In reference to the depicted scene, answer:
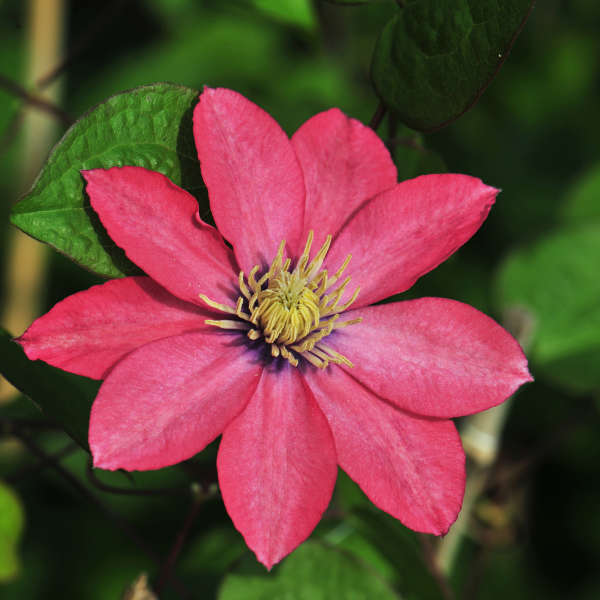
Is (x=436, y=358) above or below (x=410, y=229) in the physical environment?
below

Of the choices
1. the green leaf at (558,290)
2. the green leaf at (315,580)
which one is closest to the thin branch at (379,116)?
the green leaf at (315,580)

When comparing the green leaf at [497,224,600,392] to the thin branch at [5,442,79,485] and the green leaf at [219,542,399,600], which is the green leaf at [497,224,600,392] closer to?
the green leaf at [219,542,399,600]

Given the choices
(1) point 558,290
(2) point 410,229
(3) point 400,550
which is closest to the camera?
(2) point 410,229

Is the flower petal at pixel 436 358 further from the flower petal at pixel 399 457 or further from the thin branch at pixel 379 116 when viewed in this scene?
the thin branch at pixel 379 116

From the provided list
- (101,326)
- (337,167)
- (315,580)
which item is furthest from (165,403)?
(315,580)

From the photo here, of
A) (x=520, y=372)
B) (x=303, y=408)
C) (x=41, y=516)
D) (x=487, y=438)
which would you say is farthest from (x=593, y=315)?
(x=41, y=516)

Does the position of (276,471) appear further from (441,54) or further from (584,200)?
(584,200)

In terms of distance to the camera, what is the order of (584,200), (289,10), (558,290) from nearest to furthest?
1. (289,10)
2. (558,290)
3. (584,200)
